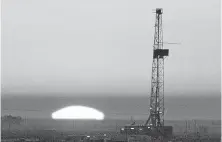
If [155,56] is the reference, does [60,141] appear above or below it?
below

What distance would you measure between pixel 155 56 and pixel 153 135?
60.0 ft

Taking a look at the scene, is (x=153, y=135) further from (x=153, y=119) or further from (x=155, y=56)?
(x=155, y=56)

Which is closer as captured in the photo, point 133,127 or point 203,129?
point 133,127

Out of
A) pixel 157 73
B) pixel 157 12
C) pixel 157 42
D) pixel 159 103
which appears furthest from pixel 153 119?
pixel 157 12

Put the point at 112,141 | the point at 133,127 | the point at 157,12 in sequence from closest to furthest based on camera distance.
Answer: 1. the point at 112,141
2. the point at 157,12
3. the point at 133,127

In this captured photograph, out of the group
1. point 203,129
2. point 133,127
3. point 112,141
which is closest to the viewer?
point 112,141

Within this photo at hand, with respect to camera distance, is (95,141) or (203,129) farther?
(203,129)

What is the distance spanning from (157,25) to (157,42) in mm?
3761

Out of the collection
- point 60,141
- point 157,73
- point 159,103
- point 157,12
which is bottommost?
point 60,141

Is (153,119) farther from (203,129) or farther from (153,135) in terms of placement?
(203,129)

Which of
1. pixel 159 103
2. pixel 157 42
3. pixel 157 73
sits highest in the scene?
pixel 157 42

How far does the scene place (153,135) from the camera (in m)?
99.6

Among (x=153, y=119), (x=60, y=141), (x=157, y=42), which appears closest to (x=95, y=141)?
(x=60, y=141)

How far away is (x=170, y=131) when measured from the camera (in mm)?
103438
